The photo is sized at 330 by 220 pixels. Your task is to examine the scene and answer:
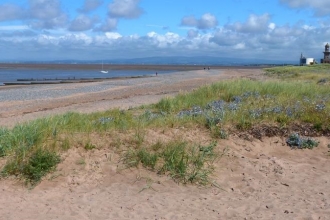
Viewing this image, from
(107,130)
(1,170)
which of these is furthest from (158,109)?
(1,170)

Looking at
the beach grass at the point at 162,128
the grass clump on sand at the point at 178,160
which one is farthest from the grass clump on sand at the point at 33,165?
Result: the grass clump on sand at the point at 178,160

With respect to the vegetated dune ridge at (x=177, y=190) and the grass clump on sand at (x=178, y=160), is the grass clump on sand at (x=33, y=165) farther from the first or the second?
the grass clump on sand at (x=178, y=160)

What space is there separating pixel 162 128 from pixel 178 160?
1.63 m

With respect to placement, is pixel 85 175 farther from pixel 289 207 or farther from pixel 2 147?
pixel 289 207

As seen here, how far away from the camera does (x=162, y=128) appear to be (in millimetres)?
8633

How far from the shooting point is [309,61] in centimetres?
9044

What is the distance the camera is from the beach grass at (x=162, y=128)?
686 centimetres

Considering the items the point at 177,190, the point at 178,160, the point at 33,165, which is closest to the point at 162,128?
the point at 178,160

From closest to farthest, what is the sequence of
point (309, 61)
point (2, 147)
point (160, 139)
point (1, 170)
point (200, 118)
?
1. point (1, 170)
2. point (2, 147)
3. point (160, 139)
4. point (200, 118)
5. point (309, 61)

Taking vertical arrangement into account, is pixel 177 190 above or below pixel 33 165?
below

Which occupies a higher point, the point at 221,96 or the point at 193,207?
the point at 221,96

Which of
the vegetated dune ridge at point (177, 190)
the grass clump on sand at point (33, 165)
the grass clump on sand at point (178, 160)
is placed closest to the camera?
the vegetated dune ridge at point (177, 190)

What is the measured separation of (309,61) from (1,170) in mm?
91198

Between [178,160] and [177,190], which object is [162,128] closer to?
[178,160]
